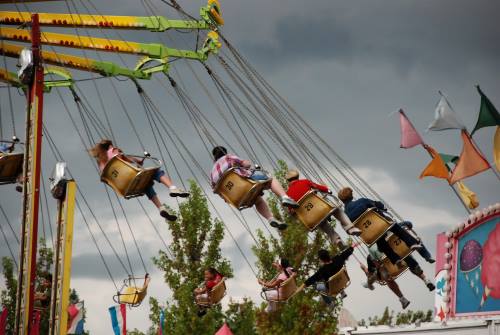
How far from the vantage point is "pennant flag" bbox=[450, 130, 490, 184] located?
24406mm

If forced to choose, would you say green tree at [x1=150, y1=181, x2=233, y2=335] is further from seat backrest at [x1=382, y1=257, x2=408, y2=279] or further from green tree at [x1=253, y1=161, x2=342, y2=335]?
seat backrest at [x1=382, y1=257, x2=408, y2=279]

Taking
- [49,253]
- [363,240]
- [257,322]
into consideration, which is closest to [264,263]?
[257,322]

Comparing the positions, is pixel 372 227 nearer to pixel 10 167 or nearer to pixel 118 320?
pixel 10 167

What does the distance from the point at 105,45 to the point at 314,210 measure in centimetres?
898

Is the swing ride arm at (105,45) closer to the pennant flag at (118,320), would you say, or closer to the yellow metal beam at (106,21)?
the yellow metal beam at (106,21)

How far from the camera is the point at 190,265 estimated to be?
35.5m

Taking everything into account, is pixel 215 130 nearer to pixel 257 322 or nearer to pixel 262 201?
pixel 262 201

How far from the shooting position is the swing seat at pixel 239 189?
18.2 metres

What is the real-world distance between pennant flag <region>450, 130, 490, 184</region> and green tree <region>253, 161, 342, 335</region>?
32.2ft

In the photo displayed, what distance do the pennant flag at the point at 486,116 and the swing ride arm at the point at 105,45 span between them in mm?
6528

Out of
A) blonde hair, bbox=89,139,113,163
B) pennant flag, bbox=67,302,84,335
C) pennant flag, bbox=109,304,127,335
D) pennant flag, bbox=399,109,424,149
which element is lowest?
pennant flag, bbox=67,302,84,335

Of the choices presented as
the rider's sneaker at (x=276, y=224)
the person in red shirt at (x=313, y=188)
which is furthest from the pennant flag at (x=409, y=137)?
the rider's sneaker at (x=276, y=224)

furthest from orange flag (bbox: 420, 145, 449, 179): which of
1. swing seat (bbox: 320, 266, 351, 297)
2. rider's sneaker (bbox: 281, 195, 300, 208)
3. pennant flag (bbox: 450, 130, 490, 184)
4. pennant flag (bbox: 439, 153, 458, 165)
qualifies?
rider's sneaker (bbox: 281, 195, 300, 208)

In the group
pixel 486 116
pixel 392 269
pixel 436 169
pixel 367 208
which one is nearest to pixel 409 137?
pixel 436 169
